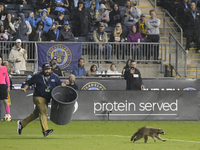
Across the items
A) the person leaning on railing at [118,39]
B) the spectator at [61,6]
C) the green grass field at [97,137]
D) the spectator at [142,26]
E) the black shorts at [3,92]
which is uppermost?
the spectator at [61,6]

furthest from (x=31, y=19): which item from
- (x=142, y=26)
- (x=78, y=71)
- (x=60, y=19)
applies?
(x=142, y=26)

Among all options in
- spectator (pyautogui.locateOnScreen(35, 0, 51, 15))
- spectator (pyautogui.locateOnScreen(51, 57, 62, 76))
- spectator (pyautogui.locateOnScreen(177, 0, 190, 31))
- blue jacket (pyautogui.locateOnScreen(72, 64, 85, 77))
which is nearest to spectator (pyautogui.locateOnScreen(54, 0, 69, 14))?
spectator (pyautogui.locateOnScreen(35, 0, 51, 15))

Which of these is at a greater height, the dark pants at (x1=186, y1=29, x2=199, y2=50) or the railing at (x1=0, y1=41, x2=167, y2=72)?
the dark pants at (x1=186, y1=29, x2=199, y2=50)

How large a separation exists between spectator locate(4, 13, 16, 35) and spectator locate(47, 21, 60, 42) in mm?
1578

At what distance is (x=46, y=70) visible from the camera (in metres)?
12.0

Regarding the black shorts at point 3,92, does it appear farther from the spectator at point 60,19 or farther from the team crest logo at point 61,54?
the spectator at point 60,19

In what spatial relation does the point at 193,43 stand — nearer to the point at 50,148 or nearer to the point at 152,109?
the point at 152,109

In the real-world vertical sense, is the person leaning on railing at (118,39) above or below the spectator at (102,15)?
below

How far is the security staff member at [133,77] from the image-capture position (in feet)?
59.5

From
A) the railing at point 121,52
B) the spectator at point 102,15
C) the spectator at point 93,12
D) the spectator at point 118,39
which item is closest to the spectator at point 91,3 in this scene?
the spectator at point 93,12

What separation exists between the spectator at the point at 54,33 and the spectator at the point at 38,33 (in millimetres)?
239

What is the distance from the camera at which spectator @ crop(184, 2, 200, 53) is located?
23641 millimetres

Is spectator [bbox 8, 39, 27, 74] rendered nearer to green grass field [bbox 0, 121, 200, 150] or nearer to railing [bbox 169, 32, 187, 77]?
green grass field [bbox 0, 121, 200, 150]

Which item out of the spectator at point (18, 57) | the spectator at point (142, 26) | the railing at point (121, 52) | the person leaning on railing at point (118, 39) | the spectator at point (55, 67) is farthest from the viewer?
the spectator at point (142, 26)
